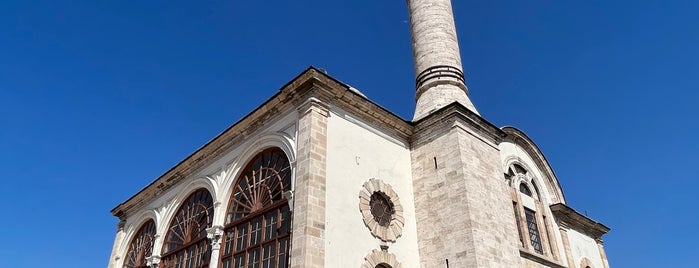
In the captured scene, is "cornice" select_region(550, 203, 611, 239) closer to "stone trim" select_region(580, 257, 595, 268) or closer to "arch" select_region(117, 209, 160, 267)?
"stone trim" select_region(580, 257, 595, 268)

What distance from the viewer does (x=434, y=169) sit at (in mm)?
12906

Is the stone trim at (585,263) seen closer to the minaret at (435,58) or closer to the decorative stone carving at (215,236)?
the minaret at (435,58)

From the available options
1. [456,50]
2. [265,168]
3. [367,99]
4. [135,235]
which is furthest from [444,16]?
[135,235]

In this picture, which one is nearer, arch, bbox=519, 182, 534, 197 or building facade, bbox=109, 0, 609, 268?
building facade, bbox=109, 0, 609, 268

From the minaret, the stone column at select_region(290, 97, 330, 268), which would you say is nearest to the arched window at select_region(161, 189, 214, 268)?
the stone column at select_region(290, 97, 330, 268)

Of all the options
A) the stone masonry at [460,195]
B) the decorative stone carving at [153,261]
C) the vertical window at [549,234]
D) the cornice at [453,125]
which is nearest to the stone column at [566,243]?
the vertical window at [549,234]

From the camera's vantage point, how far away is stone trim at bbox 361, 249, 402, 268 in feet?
35.3

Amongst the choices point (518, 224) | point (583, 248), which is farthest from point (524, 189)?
point (583, 248)

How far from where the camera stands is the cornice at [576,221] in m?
16.1

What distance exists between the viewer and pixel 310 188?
10352mm

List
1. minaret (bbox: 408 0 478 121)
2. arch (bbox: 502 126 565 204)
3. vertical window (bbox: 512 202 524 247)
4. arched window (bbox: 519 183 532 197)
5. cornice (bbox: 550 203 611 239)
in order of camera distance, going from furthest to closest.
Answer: arch (bbox: 502 126 565 204) → cornice (bbox: 550 203 611 239) → arched window (bbox: 519 183 532 197) → minaret (bbox: 408 0 478 121) → vertical window (bbox: 512 202 524 247)

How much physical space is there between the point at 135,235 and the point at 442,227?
1129cm

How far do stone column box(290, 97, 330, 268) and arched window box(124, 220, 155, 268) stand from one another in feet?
26.7

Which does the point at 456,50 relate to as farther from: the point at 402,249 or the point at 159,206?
the point at 159,206
